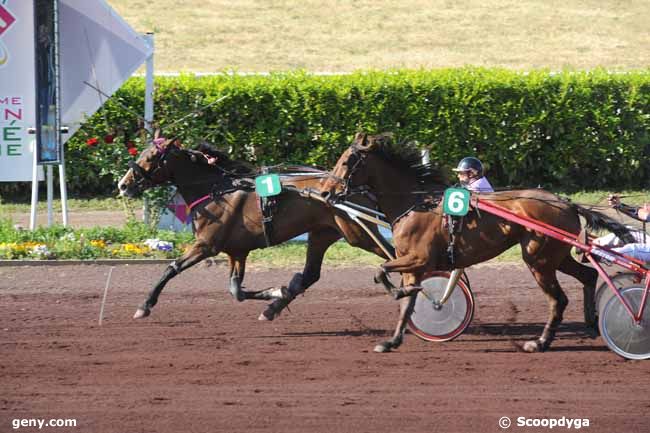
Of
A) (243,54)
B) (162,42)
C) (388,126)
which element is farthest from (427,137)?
(162,42)

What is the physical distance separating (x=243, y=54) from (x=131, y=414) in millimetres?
17563

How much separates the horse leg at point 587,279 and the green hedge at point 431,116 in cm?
600

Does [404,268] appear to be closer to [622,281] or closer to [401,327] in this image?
[401,327]

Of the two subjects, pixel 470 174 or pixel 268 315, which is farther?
pixel 268 315

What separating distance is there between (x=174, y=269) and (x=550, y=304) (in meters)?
3.38

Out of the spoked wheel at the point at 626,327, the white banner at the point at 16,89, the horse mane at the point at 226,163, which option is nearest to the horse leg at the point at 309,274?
the horse mane at the point at 226,163

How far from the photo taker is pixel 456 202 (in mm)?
7965

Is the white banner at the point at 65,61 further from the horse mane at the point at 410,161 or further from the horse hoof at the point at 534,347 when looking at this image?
the horse hoof at the point at 534,347

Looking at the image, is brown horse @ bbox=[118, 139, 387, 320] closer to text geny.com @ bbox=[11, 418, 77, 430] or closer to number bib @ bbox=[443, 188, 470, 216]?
number bib @ bbox=[443, 188, 470, 216]

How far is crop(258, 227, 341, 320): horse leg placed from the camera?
9.09 m

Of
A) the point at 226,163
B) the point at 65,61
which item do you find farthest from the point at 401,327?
the point at 65,61

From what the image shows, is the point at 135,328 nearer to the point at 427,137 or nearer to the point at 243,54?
the point at 427,137

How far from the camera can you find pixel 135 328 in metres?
8.95

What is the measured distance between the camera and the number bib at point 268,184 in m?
8.90
